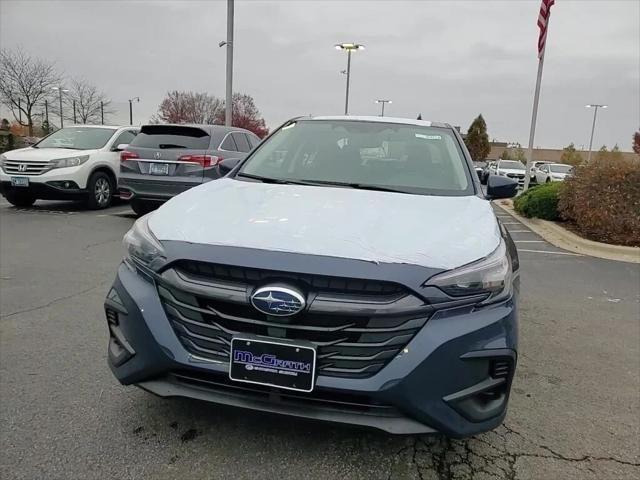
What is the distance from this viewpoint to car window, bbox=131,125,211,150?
330 inches

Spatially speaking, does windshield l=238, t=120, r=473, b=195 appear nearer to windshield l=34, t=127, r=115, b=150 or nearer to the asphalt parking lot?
the asphalt parking lot

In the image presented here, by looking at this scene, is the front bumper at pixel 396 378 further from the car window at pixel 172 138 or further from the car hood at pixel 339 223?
the car window at pixel 172 138

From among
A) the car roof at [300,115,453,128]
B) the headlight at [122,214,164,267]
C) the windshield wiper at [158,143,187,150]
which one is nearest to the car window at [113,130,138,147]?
the windshield wiper at [158,143,187,150]

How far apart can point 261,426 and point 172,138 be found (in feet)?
22.2

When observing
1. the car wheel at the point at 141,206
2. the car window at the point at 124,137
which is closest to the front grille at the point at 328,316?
the car wheel at the point at 141,206

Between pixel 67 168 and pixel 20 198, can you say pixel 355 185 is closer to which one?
pixel 67 168

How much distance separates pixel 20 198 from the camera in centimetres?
1016

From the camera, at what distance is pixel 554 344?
4.10m

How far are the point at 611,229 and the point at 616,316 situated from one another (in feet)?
14.8

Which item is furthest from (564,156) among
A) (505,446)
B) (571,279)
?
(505,446)

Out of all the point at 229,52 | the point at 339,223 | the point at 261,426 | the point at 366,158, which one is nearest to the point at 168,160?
the point at 366,158

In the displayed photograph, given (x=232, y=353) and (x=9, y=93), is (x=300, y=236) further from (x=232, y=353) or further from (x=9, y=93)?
(x=9, y=93)

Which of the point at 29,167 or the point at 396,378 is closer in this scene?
the point at 396,378

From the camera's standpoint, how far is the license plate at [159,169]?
8195 mm
